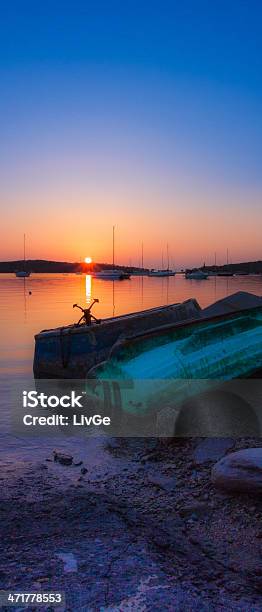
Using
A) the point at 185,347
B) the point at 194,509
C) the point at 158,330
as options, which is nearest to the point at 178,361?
the point at 185,347

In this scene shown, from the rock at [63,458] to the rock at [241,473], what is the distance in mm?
2228

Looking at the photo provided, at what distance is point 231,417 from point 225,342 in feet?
5.18

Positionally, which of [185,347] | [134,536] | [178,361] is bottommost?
[134,536]

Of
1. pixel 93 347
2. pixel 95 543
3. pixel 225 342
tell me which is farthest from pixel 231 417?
pixel 93 347

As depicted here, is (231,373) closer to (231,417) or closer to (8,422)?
(231,417)

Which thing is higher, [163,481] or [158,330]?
[158,330]

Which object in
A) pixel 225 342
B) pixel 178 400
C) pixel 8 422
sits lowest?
pixel 8 422

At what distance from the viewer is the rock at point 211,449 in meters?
6.12

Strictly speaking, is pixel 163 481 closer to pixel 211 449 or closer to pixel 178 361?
pixel 211 449

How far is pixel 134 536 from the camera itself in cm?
443

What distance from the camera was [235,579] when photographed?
376cm

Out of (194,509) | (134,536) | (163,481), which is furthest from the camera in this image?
(163,481)

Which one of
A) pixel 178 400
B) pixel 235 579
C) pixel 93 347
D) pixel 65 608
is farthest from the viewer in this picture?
pixel 93 347

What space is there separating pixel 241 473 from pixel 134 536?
49.2 inches
